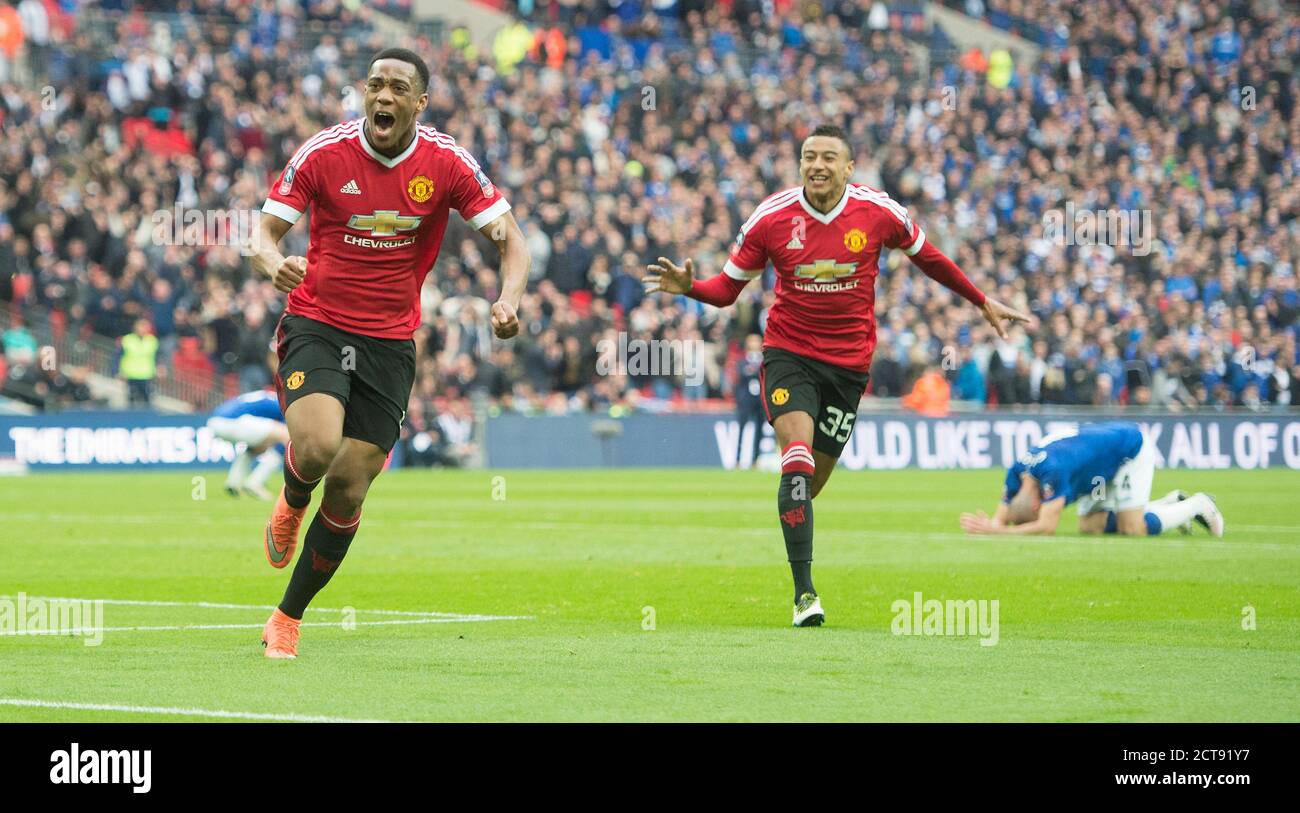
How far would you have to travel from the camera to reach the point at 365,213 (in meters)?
9.21

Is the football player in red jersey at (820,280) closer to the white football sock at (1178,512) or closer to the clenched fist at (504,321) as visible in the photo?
the clenched fist at (504,321)

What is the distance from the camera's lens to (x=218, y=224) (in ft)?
107

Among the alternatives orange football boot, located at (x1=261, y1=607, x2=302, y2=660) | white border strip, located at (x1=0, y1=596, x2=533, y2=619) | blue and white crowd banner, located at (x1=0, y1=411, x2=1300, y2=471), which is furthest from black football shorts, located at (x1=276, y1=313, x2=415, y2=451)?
blue and white crowd banner, located at (x1=0, y1=411, x2=1300, y2=471)

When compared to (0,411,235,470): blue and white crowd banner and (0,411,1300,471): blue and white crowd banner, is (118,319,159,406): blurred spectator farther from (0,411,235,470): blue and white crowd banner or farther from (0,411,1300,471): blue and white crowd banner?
(0,411,1300,471): blue and white crowd banner

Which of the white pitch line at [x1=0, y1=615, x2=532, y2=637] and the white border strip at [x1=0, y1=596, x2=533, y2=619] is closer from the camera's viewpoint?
the white pitch line at [x1=0, y1=615, x2=532, y2=637]

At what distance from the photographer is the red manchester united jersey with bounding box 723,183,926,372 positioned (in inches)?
462

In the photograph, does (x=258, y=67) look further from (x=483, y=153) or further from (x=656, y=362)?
(x=656, y=362)

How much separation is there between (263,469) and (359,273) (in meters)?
15.6

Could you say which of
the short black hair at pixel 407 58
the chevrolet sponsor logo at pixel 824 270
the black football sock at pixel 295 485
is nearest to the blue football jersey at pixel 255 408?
the chevrolet sponsor logo at pixel 824 270

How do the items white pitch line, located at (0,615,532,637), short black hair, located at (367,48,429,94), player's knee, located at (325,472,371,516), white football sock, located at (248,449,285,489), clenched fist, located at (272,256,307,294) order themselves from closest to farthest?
1. clenched fist, located at (272,256,307,294)
2. short black hair, located at (367,48,429,94)
3. player's knee, located at (325,472,371,516)
4. white pitch line, located at (0,615,532,637)
5. white football sock, located at (248,449,285,489)

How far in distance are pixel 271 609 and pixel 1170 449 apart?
26212 mm

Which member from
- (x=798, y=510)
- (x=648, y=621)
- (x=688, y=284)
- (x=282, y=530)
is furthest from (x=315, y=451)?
(x=688, y=284)

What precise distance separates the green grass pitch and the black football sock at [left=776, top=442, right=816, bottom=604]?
11.2 inches

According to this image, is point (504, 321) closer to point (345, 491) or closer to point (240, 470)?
point (345, 491)
